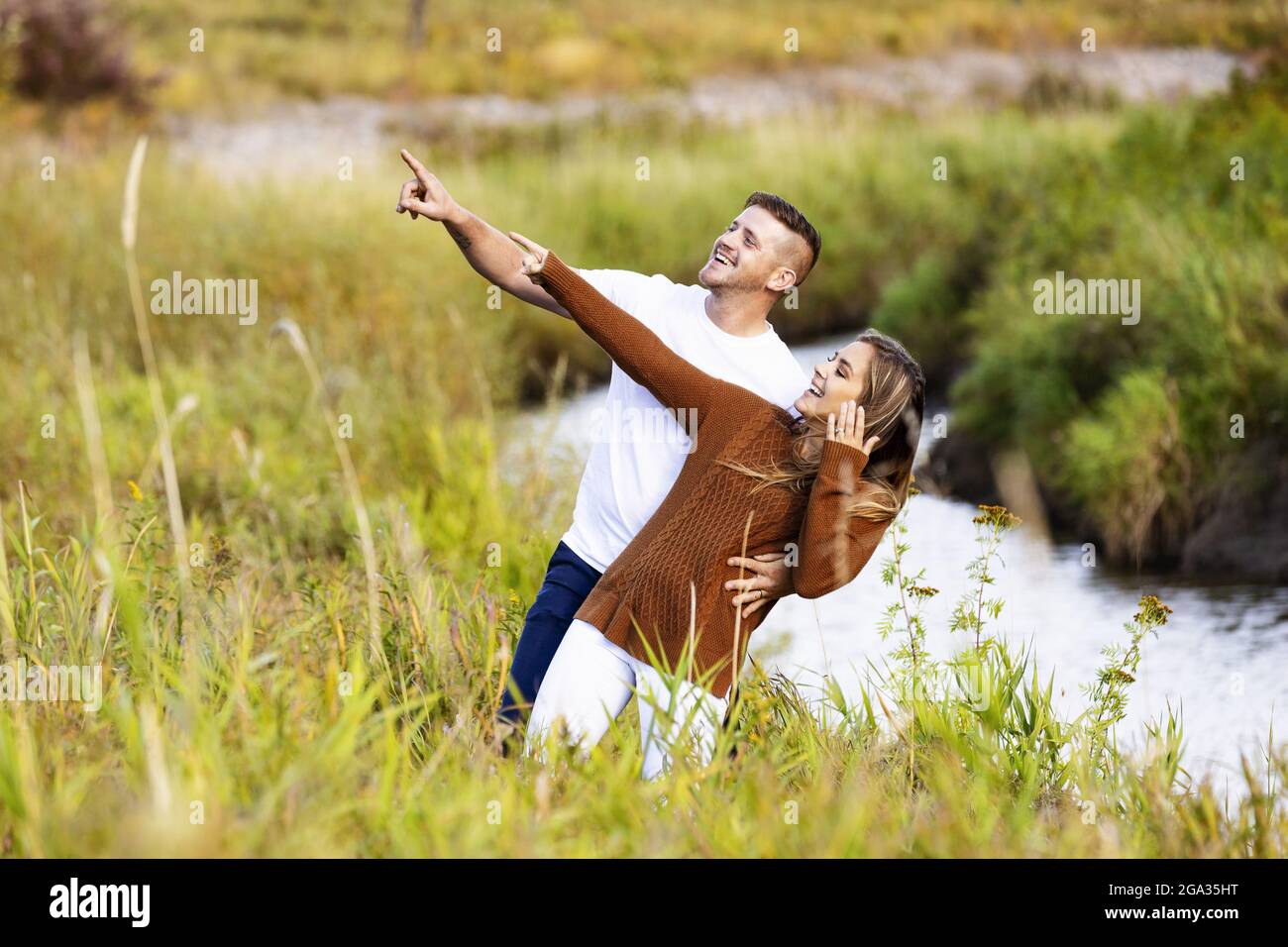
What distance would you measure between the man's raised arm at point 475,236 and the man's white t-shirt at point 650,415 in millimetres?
177

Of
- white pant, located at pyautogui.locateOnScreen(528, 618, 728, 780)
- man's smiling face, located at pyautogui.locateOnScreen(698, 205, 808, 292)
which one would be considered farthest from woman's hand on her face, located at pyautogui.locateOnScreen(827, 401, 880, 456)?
white pant, located at pyautogui.locateOnScreen(528, 618, 728, 780)

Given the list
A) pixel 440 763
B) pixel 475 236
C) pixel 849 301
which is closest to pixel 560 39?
pixel 849 301

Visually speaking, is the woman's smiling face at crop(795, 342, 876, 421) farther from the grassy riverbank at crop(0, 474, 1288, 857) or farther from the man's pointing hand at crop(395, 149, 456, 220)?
the man's pointing hand at crop(395, 149, 456, 220)

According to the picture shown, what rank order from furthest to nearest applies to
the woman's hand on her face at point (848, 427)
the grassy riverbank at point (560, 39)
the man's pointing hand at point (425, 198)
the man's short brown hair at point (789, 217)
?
the grassy riverbank at point (560, 39) < the man's short brown hair at point (789, 217) < the man's pointing hand at point (425, 198) < the woman's hand on her face at point (848, 427)

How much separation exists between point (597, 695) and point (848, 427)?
2.58 ft

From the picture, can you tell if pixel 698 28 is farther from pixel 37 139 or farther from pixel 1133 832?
pixel 1133 832

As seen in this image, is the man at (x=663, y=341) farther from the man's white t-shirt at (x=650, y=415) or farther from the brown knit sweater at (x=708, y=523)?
the brown knit sweater at (x=708, y=523)

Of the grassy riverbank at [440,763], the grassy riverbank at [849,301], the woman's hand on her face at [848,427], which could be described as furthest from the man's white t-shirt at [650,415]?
the grassy riverbank at [849,301]

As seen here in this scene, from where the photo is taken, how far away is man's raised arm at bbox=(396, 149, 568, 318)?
132 inches

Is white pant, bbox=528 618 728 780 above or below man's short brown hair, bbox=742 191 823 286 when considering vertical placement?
below

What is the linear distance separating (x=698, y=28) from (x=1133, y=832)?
1322 inches

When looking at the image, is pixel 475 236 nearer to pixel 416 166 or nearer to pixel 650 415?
pixel 416 166

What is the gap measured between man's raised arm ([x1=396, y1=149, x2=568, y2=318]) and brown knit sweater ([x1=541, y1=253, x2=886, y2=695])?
0.91 feet

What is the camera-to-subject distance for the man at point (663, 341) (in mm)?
3393
